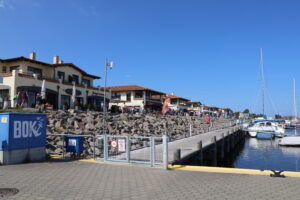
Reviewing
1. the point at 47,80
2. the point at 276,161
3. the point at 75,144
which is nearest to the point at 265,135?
the point at 276,161

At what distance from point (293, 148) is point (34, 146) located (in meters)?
29.9

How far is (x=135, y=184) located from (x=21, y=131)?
5825 millimetres

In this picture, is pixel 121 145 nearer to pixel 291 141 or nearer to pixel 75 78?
pixel 291 141

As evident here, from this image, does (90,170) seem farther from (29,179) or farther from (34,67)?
Result: (34,67)

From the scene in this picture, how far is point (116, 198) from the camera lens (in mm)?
5922

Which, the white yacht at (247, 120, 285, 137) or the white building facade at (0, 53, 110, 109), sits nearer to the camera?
the white building facade at (0, 53, 110, 109)

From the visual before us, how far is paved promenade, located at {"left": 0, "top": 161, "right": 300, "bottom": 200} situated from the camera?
616 cm

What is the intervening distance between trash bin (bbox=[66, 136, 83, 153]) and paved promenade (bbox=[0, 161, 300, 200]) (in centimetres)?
187

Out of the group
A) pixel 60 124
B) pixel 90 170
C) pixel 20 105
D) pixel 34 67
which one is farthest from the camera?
pixel 34 67

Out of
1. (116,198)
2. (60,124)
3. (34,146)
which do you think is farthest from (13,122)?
(60,124)

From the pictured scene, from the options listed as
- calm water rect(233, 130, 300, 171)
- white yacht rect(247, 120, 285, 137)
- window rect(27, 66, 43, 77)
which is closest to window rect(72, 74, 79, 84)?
window rect(27, 66, 43, 77)

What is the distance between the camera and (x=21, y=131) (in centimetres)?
1005

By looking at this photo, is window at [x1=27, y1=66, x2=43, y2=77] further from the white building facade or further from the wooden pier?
the wooden pier

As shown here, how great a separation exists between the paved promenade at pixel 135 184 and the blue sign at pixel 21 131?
99 centimetres
